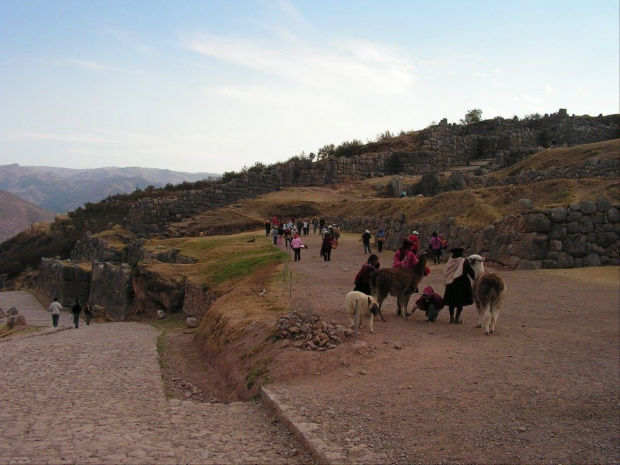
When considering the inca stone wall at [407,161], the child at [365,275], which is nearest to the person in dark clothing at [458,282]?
the child at [365,275]

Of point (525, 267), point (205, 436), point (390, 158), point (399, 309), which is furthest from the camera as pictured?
point (390, 158)

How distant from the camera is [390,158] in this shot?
42438 mm

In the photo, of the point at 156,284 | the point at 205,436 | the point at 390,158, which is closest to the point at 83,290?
the point at 156,284

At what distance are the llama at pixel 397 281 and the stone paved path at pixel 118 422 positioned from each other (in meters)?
4.14

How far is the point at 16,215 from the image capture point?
325 ft

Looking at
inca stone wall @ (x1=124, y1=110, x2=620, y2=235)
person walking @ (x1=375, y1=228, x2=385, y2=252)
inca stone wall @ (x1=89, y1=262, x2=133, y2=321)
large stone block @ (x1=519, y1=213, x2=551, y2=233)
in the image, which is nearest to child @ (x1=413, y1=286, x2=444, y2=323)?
large stone block @ (x1=519, y1=213, x2=551, y2=233)

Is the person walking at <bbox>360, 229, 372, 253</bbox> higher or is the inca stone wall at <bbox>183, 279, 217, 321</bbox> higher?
the person walking at <bbox>360, 229, 372, 253</bbox>

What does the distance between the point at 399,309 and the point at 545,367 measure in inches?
150

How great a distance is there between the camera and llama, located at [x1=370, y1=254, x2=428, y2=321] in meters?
12.0

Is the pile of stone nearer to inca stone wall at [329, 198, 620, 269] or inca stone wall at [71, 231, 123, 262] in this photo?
inca stone wall at [329, 198, 620, 269]

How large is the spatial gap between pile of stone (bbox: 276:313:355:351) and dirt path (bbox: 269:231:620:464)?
0.24m

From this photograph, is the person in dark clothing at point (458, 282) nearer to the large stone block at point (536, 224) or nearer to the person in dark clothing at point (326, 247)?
the large stone block at point (536, 224)

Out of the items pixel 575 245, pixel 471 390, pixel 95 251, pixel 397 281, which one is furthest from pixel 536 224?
pixel 95 251

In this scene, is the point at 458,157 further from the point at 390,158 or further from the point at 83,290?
the point at 83,290
